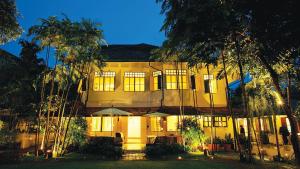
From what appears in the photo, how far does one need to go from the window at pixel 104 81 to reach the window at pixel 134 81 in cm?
119

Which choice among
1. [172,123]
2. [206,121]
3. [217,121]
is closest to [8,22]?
[172,123]

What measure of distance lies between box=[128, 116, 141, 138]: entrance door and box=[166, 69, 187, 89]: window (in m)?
4.19

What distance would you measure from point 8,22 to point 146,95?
12.3 meters

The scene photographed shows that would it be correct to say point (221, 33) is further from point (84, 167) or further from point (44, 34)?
point (44, 34)

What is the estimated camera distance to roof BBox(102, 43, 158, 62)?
69.0 feet

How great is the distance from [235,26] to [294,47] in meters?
2.23

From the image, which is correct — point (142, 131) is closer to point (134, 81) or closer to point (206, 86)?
point (134, 81)

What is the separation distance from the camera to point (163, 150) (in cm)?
1357

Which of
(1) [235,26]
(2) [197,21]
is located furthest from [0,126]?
(1) [235,26]

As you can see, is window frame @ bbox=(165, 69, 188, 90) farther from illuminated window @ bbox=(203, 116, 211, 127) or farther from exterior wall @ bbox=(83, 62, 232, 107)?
illuminated window @ bbox=(203, 116, 211, 127)

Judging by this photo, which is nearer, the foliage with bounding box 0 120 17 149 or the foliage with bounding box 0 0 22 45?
the foliage with bounding box 0 0 22 45

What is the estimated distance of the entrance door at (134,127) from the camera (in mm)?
20234

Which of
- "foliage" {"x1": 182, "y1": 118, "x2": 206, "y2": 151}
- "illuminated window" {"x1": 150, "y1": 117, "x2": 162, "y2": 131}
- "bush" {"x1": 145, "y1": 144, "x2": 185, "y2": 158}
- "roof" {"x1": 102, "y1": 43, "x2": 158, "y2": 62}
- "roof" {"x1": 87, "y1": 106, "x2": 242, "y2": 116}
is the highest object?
"roof" {"x1": 102, "y1": 43, "x2": 158, "y2": 62}

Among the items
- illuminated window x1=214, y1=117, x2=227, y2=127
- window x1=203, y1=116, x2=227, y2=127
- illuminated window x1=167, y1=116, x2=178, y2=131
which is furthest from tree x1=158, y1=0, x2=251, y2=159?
illuminated window x1=214, y1=117, x2=227, y2=127
